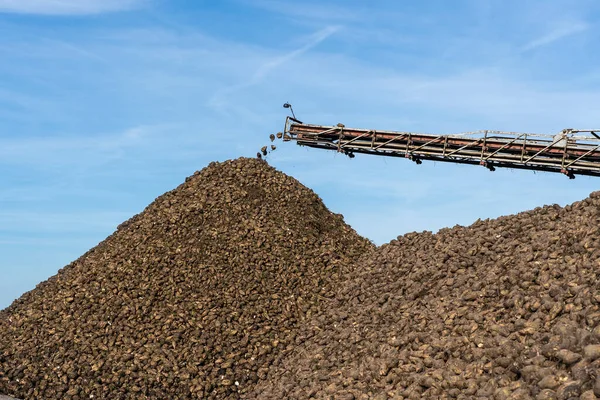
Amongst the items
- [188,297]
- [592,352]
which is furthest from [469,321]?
[188,297]

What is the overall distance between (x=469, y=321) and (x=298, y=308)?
7629 millimetres

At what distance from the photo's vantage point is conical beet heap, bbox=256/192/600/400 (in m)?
12.1

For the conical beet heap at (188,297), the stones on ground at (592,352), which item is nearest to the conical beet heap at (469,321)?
the stones on ground at (592,352)

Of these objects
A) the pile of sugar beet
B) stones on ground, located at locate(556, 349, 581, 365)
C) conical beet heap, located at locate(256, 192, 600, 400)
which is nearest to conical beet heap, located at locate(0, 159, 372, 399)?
the pile of sugar beet

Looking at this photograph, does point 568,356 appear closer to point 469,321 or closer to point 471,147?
point 469,321

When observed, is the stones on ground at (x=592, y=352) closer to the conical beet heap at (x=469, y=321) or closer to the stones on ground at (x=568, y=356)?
the conical beet heap at (x=469, y=321)

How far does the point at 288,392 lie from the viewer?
56.1 ft

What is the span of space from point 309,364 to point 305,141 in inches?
439

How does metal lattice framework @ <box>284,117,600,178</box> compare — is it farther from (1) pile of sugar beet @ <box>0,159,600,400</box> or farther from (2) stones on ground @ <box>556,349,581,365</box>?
(2) stones on ground @ <box>556,349,581,365</box>

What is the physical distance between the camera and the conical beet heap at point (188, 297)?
1955 cm

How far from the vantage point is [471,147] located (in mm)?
24391

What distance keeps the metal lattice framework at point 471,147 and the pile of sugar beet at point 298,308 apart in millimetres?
2472

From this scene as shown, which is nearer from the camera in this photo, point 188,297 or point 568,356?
point 568,356

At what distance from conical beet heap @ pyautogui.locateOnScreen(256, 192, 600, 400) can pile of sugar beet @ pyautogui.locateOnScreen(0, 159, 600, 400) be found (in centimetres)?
5
